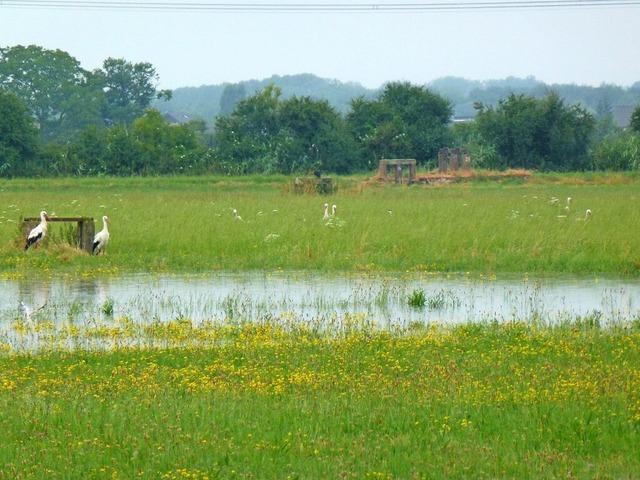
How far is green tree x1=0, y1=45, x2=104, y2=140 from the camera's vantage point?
104875mm

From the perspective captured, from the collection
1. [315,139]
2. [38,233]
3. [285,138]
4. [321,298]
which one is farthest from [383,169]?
[321,298]

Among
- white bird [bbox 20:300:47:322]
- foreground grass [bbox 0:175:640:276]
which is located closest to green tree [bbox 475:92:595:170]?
foreground grass [bbox 0:175:640:276]

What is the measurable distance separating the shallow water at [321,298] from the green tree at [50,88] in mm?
87186

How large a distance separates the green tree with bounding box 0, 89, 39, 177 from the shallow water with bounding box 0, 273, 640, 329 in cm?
4203

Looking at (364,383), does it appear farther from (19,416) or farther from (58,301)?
(58,301)

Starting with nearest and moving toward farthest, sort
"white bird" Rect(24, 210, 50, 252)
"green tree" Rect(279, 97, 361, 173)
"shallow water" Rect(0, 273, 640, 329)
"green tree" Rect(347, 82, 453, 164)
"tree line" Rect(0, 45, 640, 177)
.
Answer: "shallow water" Rect(0, 273, 640, 329)
"white bird" Rect(24, 210, 50, 252)
"tree line" Rect(0, 45, 640, 177)
"green tree" Rect(279, 97, 361, 173)
"green tree" Rect(347, 82, 453, 164)

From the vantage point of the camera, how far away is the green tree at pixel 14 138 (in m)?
59.9

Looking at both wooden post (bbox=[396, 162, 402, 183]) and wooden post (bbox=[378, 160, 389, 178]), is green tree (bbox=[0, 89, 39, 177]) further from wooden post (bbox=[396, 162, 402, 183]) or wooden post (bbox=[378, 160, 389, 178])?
wooden post (bbox=[396, 162, 402, 183])

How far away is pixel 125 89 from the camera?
114188mm

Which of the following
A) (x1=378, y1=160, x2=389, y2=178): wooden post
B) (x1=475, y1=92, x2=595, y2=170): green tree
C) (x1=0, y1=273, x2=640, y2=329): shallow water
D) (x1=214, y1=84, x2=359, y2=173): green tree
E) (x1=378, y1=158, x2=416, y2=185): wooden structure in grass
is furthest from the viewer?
(x1=214, y1=84, x2=359, y2=173): green tree

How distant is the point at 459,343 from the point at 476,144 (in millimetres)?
55447

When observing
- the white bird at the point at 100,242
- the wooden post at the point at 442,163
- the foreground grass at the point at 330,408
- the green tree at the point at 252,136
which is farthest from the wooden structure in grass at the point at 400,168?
the foreground grass at the point at 330,408

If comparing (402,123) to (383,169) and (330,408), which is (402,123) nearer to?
(383,169)

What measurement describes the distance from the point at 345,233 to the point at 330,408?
56.0ft
